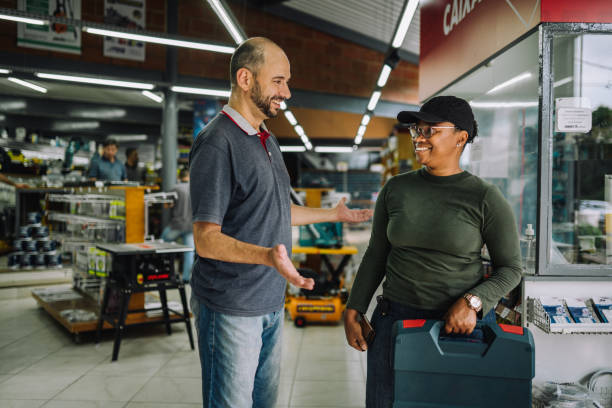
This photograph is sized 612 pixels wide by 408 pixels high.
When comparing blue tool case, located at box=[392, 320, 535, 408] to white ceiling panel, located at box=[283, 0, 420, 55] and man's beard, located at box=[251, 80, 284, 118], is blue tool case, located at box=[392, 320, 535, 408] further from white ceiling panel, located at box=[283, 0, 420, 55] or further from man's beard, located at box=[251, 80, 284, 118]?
white ceiling panel, located at box=[283, 0, 420, 55]

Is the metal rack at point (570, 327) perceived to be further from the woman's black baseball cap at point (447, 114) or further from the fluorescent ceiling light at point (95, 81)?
the fluorescent ceiling light at point (95, 81)

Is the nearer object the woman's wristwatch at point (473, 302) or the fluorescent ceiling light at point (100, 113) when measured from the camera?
the woman's wristwatch at point (473, 302)

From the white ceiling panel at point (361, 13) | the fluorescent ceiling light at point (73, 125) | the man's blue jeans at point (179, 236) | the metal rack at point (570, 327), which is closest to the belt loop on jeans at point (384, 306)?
the metal rack at point (570, 327)

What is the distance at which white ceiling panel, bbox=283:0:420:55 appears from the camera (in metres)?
9.47

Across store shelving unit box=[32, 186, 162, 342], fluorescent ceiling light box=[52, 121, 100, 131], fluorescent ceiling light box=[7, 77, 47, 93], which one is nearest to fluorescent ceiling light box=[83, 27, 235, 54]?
store shelving unit box=[32, 186, 162, 342]

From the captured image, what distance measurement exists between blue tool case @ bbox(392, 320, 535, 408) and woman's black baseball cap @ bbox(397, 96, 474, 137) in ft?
2.40

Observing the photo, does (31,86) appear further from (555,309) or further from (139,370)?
(555,309)

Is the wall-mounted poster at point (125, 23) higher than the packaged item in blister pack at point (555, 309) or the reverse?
higher

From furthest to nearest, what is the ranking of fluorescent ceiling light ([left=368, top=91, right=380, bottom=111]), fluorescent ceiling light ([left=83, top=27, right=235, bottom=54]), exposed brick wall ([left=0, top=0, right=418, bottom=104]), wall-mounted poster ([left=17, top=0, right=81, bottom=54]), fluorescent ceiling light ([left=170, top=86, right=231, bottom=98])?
1. exposed brick wall ([left=0, top=0, right=418, bottom=104])
2. fluorescent ceiling light ([left=368, top=91, right=380, bottom=111])
3. wall-mounted poster ([left=17, top=0, right=81, bottom=54])
4. fluorescent ceiling light ([left=170, top=86, right=231, bottom=98])
5. fluorescent ceiling light ([left=83, top=27, right=235, bottom=54])

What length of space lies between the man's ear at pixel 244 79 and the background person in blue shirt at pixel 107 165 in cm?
571

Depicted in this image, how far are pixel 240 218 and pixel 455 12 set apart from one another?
316cm

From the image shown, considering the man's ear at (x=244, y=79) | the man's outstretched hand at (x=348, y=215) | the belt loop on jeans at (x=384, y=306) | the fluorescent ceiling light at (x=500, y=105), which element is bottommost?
the belt loop on jeans at (x=384, y=306)

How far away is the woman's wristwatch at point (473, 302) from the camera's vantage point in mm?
1555

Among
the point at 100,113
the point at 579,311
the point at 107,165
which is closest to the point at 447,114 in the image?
the point at 579,311
